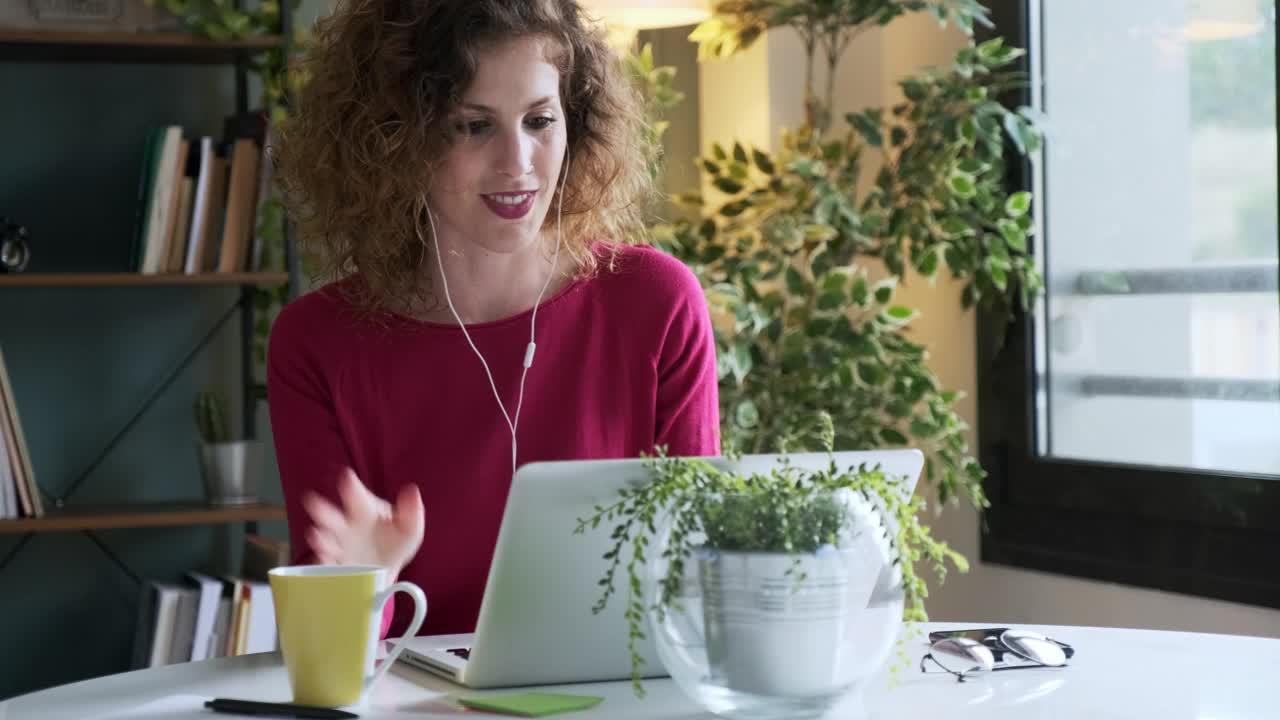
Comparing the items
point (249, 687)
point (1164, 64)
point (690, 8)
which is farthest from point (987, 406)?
point (249, 687)

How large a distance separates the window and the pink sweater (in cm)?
103

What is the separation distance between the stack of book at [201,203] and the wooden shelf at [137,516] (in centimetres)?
44

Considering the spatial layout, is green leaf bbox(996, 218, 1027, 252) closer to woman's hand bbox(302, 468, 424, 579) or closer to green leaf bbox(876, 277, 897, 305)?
green leaf bbox(876, 277, 897, 305)

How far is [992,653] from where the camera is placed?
1202 mm

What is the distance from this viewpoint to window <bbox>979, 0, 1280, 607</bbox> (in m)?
2.33

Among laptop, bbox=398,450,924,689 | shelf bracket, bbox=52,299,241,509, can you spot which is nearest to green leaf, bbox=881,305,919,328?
shelf bracket, bbox=52,299,241,509

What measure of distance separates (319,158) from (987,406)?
4.93ft

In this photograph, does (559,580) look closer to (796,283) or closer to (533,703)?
(533,703)

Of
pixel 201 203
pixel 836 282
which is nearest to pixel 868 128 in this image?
pixel 836 282

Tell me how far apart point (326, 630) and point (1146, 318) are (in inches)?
73.8

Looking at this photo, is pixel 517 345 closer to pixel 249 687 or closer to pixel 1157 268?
pixel 249 687

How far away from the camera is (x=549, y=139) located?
5.54ft

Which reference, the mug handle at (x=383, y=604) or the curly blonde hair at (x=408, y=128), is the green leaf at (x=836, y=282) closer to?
the curly blonde hair at (x=408, y=128)

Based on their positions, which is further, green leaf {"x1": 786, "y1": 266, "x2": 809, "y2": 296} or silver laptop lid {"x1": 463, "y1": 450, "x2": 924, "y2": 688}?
green leaf {"x1": 786, "y1": 266, "x2": 809, "y2": 296}
